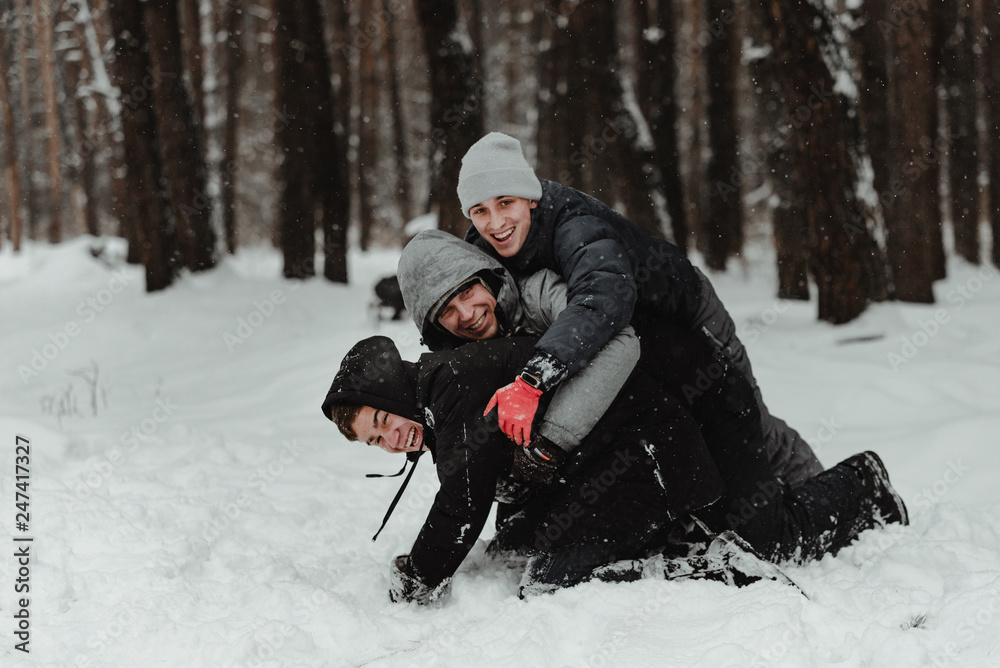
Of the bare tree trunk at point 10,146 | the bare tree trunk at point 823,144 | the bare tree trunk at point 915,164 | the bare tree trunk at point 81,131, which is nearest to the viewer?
the bare tree trunk at point 823,144

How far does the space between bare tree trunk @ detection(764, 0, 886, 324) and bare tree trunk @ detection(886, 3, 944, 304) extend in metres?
1.92

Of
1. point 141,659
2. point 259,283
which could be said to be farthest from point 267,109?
point 141,659

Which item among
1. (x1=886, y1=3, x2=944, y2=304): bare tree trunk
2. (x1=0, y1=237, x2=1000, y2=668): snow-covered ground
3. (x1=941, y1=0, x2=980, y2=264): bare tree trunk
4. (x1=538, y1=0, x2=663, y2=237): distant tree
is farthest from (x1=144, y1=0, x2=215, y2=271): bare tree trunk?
(x1=941, y1=0, x2=980, y2=264): bare tree trunk

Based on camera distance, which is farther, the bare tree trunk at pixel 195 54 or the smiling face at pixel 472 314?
the bare tree trunk at pixel 195 54

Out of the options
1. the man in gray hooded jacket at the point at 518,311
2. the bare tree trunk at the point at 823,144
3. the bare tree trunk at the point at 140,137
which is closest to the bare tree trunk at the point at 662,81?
the bare tree trunk at the point at 823,144

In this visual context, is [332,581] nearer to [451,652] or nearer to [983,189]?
[451,652]

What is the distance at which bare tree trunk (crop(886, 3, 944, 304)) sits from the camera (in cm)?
745

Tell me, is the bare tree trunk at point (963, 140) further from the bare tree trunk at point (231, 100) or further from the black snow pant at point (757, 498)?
the bare tree trunk at point (231, 100)

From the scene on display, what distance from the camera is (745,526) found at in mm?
2707

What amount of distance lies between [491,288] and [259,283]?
751 cm

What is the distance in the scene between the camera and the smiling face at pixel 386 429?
2492mm

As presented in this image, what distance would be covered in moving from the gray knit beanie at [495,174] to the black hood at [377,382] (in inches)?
27.4

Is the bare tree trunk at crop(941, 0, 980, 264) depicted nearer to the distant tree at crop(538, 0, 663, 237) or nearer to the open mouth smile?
the distant tree at crop(538, 0, 663, 237)

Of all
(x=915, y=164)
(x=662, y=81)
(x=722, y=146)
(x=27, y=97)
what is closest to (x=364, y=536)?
(x=915, y=164)
